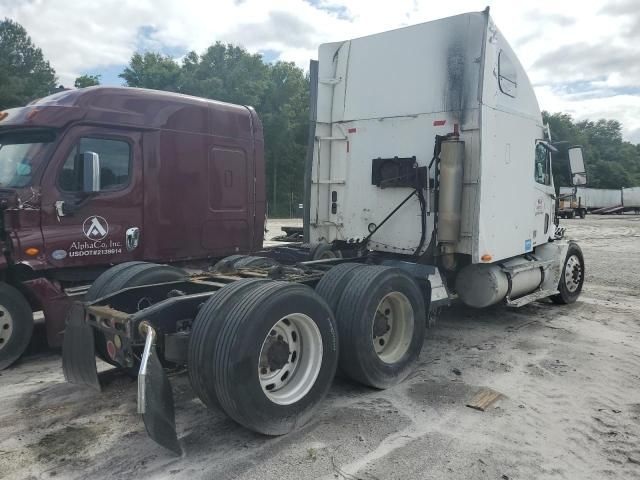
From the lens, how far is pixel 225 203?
7.06 m

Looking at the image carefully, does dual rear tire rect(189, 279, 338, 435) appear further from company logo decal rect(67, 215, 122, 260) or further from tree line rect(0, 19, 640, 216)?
tree line rect(0, 19, 640, 216)

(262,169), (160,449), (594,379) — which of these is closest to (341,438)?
(160,449)

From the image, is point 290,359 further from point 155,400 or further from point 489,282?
point 489,282

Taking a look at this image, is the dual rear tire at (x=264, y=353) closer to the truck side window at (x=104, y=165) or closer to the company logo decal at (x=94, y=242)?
the company logo decal at (x=94, y=242)

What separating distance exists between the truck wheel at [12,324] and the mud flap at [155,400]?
8.96 feet

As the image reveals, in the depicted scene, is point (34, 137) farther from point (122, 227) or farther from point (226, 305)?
point (226, 305)

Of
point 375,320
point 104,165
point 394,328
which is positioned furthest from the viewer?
point 104,165

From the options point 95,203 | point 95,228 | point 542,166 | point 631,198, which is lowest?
point 95,228

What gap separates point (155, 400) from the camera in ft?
10.0

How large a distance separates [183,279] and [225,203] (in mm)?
2460

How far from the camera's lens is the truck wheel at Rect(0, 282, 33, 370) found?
16.6ft

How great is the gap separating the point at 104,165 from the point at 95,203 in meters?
0.47

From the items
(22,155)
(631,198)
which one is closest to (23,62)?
(22,155)

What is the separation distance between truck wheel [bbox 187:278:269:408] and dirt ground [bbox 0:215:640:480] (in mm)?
428
